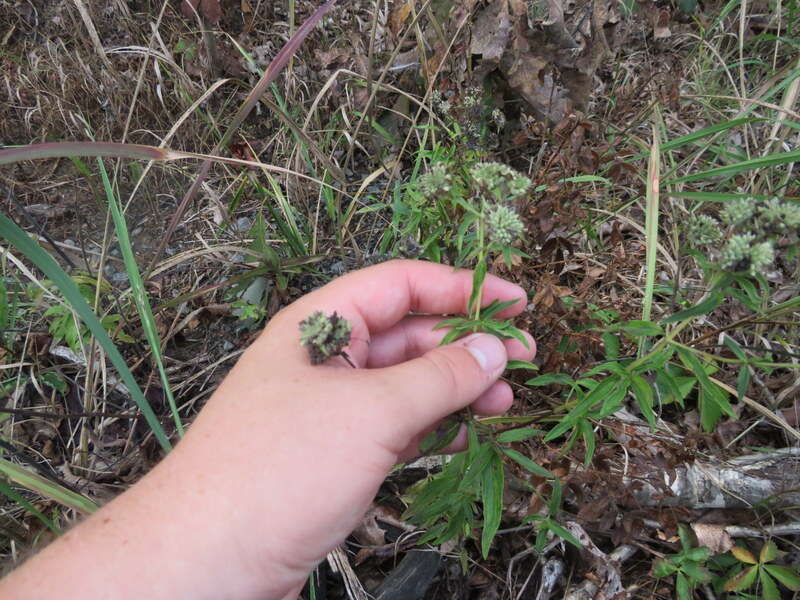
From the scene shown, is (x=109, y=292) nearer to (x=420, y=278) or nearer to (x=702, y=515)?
(x=420, y=278)

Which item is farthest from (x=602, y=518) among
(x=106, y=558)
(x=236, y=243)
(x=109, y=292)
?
(x=109, y=292)

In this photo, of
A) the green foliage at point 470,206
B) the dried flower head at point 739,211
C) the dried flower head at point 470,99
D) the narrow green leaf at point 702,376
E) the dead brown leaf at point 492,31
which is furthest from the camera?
the dead brown leaf at point 492,31

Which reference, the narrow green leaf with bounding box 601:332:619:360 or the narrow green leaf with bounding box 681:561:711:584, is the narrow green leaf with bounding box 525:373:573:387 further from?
the narrow green leaf with bounding box 681:561:711:584

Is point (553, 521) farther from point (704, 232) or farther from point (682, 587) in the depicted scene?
point (704, 232)

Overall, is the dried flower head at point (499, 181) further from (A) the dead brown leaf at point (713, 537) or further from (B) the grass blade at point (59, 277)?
(A) the dead brown leaf at point (713, 537)

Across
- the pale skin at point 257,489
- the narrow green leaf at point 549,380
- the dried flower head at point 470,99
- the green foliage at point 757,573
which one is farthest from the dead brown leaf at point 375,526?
the dried flower head at point 470,99

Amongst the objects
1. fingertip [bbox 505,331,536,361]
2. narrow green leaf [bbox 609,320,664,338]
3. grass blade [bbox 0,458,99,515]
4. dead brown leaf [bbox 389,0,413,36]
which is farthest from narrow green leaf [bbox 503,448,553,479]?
dead brown leaf [bbox 389,0,413,36]

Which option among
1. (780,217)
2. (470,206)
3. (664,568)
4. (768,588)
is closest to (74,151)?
(470,206)

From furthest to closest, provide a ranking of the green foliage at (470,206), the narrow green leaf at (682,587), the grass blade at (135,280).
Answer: the grass blade at (135,280), the narrow green leaf at (682,587), the green foliage at (470,206)
